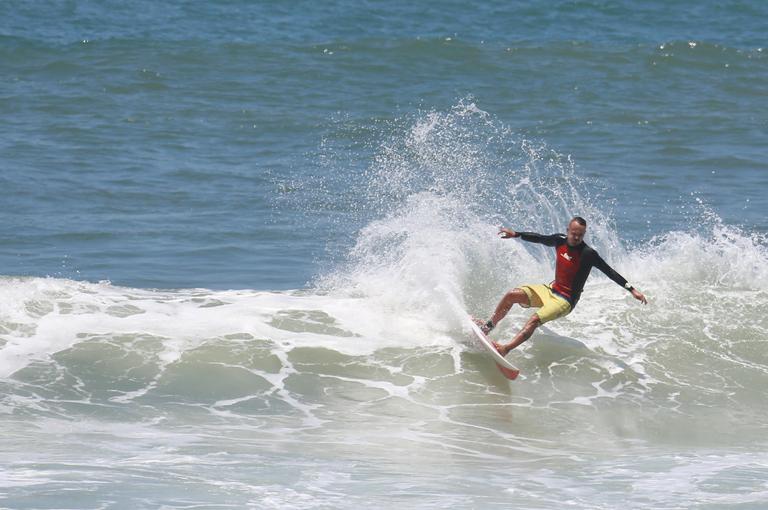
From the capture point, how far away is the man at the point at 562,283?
10.5 meters

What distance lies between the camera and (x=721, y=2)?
98.6ft

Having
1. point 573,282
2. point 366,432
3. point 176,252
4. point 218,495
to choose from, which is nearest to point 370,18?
point 176,252

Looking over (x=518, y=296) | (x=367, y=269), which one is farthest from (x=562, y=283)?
(x=367, y=269)

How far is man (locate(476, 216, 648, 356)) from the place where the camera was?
10.5 metres

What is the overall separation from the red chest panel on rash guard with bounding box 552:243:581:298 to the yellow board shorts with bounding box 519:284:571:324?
0.26ft

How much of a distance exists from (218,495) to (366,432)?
6.93 ft

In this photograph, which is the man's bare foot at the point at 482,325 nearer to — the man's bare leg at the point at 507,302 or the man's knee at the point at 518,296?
the man's bare leg at the point at 507,302

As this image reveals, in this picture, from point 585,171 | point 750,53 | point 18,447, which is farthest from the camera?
point 750,53

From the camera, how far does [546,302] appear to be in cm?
1059

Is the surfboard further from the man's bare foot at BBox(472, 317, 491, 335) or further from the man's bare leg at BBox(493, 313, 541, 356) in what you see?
the man's bare foot at BBox(472, 317, 491, 335)

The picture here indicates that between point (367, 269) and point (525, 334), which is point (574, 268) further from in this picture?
point (367, 269)

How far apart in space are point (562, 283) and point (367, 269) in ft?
8.74

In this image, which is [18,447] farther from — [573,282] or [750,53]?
[750,53]

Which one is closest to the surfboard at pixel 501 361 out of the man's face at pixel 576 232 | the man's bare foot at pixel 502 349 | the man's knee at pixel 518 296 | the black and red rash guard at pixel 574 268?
the man's bare foot at pixel 502 349
